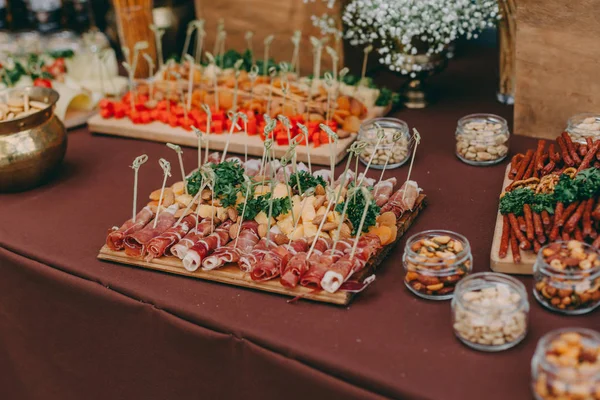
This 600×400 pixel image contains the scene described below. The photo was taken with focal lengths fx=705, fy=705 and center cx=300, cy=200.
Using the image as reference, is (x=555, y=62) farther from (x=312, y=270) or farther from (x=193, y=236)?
(x=193, y=236)

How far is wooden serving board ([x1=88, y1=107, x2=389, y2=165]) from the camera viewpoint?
2.25m

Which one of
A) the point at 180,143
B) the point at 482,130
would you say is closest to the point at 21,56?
the point at 180,143

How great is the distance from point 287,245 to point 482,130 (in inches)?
29.4

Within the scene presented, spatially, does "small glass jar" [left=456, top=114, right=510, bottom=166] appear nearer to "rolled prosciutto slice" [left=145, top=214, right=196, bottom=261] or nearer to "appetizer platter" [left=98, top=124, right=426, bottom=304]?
"appetizer platter" [left=98, top=124, right=426, bottom=304]

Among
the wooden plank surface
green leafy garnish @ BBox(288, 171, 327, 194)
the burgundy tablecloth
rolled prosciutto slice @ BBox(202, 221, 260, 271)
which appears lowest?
the burgundy tablecloth

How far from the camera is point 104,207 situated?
2098 mm

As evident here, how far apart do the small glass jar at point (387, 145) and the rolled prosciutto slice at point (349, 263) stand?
50 centimetres

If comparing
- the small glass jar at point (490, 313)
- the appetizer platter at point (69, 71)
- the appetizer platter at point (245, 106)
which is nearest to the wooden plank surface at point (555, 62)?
the appetizer platter at point (245, 106)

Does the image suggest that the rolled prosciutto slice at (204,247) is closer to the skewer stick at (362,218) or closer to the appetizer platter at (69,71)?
the skewer stick at (362,218)

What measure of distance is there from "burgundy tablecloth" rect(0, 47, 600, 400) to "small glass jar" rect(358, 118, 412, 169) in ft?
0.13

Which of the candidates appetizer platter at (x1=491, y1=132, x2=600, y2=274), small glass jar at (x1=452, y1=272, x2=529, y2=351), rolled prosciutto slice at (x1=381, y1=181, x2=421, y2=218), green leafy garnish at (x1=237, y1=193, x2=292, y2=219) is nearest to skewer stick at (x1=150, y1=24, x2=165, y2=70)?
green leafy garnish at (x1=237, y1=193, x2=292, y2=219)

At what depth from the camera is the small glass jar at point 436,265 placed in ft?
4.84

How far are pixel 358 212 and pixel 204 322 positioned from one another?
0.44m

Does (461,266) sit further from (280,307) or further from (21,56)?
(21,56)
